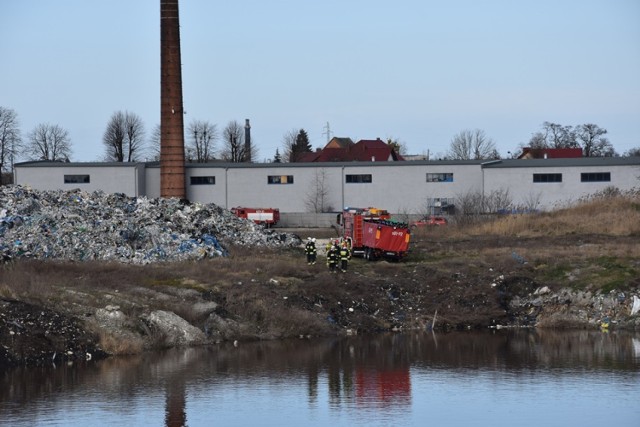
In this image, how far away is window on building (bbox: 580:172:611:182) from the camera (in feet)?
225

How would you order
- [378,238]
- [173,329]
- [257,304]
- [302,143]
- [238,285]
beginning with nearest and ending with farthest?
[173,329], [257,304], [238,285], [378,238], [302,143]

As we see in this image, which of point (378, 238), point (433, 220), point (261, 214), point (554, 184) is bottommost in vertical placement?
point (378, 238)

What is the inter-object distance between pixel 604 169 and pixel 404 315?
37.8 metres

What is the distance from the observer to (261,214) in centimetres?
6956

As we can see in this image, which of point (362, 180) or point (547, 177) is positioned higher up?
point (362, 180)

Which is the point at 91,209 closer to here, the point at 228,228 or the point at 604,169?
the point at 228,228

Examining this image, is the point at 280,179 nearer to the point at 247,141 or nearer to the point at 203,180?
the point at 203,180

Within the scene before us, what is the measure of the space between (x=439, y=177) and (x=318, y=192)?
342 inches

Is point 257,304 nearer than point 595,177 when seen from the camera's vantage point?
Yes

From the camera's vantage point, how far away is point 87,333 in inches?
1148

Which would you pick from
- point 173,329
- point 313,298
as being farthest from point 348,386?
point 313,298

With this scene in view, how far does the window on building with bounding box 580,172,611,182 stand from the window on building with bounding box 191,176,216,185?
85.3ft

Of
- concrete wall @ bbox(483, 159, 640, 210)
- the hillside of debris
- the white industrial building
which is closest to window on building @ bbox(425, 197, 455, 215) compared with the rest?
the white industrial building

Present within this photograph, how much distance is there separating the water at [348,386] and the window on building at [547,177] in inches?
1498
